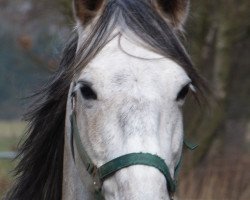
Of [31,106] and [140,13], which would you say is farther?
[31,106]

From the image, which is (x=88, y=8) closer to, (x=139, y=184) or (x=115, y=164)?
(x=115, y=164)

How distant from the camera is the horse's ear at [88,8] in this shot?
3711mm

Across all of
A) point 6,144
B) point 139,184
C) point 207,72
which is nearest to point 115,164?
point 139,184

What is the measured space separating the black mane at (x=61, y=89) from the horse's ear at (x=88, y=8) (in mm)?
44

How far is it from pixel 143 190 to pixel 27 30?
1090 cm

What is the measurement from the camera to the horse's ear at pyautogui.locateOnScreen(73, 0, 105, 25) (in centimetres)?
371

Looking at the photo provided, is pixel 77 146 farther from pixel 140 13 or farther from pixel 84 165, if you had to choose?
pixel 140 13

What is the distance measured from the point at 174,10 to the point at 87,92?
66 centimetres

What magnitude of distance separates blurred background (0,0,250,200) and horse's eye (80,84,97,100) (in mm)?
5685

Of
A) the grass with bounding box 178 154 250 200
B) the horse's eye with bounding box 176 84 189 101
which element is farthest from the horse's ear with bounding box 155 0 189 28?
the grass with bounding box 178 154 250 200

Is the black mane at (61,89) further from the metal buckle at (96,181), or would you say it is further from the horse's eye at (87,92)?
the metal buckle at (96,181)

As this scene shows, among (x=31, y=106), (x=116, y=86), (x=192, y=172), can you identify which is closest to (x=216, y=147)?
(x=192, y=172)

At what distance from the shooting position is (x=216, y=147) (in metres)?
12.1

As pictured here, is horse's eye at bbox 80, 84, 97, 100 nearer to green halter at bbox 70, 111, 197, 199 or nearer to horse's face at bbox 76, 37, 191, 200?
horse's face at bbox 76, 37, 191, 200
